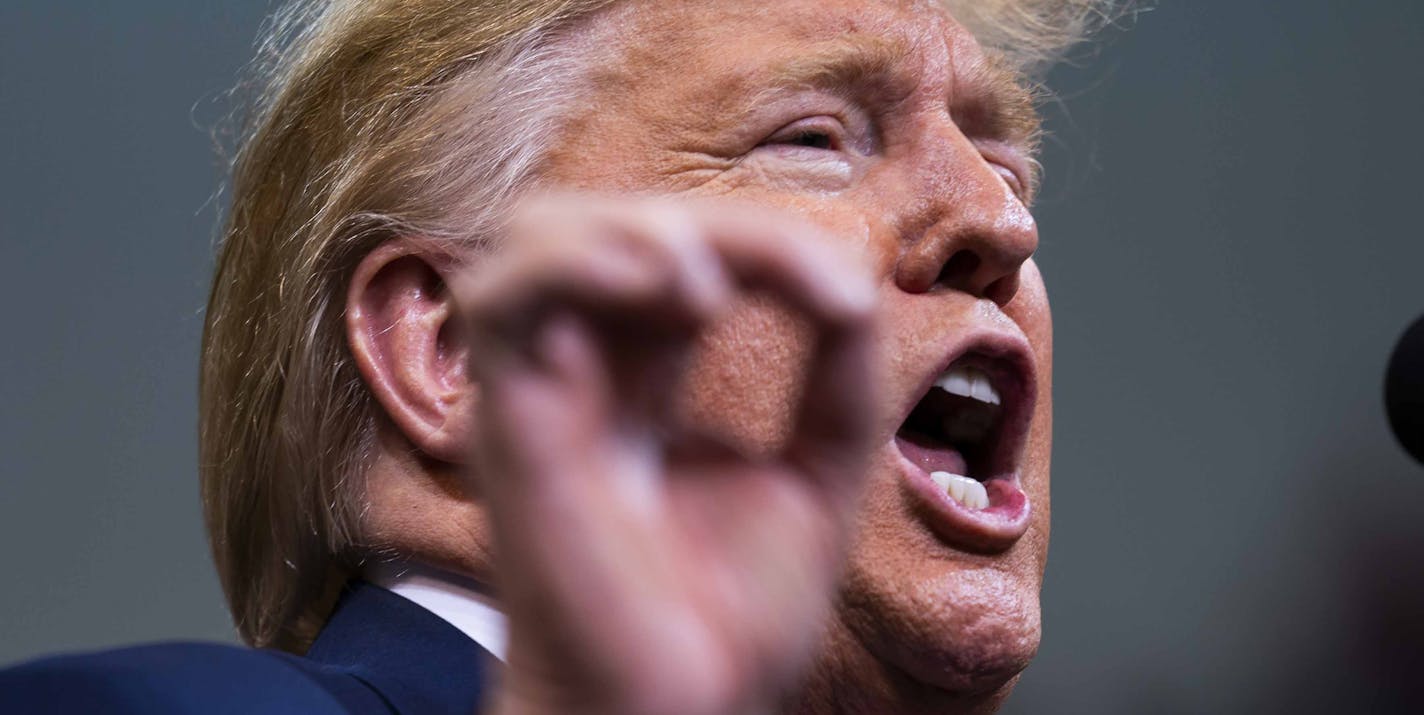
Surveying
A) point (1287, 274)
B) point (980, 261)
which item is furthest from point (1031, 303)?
point (1287, 274)

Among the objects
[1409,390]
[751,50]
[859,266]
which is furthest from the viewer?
[1409,390]

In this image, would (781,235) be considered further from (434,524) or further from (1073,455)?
(1073,455)

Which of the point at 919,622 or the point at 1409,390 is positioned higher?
the point at 919,622

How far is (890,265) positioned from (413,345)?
0.28 meters

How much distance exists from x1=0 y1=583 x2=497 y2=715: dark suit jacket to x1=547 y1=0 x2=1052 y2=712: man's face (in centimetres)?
19

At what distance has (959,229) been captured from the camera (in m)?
0.79

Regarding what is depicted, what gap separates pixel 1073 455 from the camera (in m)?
1.54

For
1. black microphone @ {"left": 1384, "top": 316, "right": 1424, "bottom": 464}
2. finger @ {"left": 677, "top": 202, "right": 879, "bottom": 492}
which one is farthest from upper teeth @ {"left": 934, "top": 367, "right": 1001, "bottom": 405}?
black microphone @ {"left": 1384, "top": 316, "right": 1424, "bottom": 464}

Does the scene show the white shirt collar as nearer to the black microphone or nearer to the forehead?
the forehead

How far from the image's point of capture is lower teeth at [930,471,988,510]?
2.68 feet

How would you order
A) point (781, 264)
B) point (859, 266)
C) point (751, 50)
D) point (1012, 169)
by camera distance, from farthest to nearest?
1. point (1012, 169)
2. point (751, 50)
3. point (859, 266)
4. point (781, 264)

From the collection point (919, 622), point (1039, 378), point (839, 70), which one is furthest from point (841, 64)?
point (919, 622)

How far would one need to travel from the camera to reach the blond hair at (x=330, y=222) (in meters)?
0.82

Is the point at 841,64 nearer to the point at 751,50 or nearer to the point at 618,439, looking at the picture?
the point at 751,50
